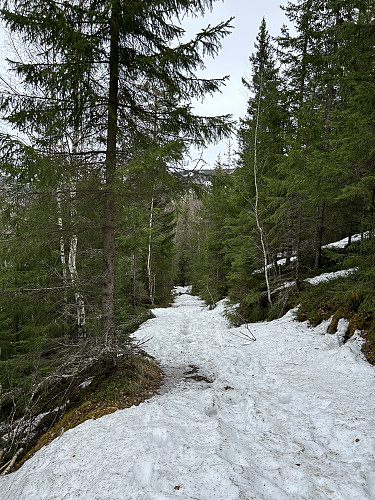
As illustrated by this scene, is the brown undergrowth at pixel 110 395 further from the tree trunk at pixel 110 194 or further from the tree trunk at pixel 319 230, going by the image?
the tree trunk at pixel 319 230

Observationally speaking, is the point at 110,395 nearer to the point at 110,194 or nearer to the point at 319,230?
the point at 110,194

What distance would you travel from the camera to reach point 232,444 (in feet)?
11.0

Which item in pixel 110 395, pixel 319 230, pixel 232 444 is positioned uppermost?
pixel 319 230

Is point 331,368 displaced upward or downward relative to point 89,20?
downward

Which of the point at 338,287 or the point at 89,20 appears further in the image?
the point at 338,287

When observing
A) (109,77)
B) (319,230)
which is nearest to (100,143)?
(109,77)

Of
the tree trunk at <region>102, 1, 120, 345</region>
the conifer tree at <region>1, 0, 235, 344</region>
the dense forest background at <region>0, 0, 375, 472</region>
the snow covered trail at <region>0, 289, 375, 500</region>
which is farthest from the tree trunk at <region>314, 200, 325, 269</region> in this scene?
the tree trunk at <region>102, 1, 120, 345</region>

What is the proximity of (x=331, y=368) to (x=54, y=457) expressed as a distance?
212 inches

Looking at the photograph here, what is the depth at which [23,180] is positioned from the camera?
4449 mm

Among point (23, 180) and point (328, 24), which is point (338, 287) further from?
point (328, 24)

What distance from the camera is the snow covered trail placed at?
264 cm

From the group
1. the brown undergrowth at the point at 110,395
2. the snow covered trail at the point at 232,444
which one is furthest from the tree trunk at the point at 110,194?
the snow covered trail at the point at 232,444

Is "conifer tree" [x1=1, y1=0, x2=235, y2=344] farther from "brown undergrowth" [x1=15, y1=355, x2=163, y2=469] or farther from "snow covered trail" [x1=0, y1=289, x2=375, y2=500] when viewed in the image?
"snow covered trail" [x1=0, y1=289, x2=375, y2=500]

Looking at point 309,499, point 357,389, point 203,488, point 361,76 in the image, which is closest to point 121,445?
point 203,488
